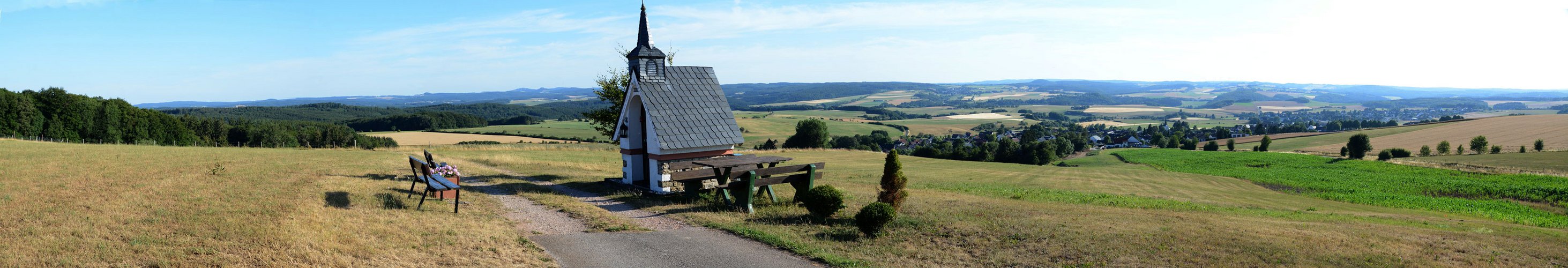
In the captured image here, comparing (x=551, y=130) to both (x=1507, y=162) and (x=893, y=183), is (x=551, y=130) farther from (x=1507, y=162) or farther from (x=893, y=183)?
(x=1507, y=162)

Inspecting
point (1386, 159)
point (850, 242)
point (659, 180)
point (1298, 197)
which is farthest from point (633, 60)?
point (1386, 159)

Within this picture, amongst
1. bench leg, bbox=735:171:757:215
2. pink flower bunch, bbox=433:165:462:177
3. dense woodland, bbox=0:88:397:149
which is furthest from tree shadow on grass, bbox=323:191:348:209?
dense woodland, bbox=0:88:397:149

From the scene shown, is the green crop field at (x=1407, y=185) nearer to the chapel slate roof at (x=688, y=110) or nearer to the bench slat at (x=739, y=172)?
the bench slat at (x=739, y=172)

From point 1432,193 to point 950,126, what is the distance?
126 metres

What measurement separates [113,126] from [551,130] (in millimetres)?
44806

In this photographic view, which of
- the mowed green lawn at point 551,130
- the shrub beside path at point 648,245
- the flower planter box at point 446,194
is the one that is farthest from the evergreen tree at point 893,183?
the mowed green lawn at point 551,130

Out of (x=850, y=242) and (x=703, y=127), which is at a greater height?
(x=703, y=127)

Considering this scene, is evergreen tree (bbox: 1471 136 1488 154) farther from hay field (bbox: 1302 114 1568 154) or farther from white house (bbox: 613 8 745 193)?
white house (bbox: 613 8 745 193)

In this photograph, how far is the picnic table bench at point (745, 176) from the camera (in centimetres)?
1534

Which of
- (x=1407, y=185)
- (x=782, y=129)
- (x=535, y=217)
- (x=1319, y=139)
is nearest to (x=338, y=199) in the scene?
(x=535, y=217)

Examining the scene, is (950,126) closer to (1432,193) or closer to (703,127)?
(1432,193)

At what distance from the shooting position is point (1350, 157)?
210 ft

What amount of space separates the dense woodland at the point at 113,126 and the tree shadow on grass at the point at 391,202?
4232 cm

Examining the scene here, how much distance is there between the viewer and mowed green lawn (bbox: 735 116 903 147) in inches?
4015
